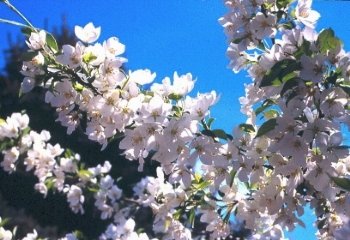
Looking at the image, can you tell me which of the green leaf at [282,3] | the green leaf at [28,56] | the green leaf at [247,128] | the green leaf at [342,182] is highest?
the green leaf at [282,3]

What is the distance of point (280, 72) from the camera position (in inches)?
71.2

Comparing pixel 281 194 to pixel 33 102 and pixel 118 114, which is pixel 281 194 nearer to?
pixel 118 114

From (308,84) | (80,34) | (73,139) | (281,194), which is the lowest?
(281,194)

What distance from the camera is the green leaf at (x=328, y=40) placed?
173 centimetres

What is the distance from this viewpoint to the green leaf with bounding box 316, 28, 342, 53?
5.67 feet

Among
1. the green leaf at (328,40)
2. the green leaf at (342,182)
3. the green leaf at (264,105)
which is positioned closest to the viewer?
the green leaf at (328,40)

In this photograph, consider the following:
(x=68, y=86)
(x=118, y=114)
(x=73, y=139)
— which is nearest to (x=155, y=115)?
(x=118, y=114)

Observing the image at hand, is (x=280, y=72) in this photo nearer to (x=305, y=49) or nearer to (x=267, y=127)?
(x=305, y=49)

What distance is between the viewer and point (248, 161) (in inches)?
82.4

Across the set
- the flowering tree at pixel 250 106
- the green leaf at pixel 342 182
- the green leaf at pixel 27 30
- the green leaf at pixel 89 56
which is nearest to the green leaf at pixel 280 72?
the flowering tree at pixel 250 106

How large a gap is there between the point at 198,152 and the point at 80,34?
67 centimetres

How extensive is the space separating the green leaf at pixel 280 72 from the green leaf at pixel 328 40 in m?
0.10

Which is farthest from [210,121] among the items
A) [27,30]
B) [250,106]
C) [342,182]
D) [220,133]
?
[27,30]

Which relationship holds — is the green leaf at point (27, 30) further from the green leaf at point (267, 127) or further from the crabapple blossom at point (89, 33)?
the green leaf at point (267, 127)
